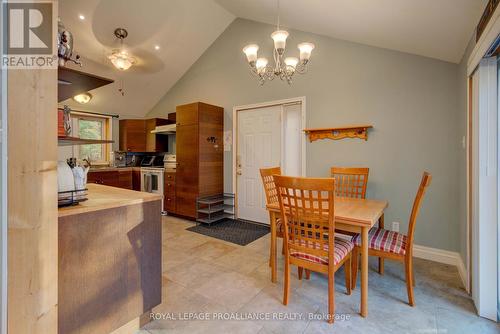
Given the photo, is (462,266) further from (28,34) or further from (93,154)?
(93,154)

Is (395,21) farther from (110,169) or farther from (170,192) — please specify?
(110,169)

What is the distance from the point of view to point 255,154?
13.5ft

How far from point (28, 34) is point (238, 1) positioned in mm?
3128

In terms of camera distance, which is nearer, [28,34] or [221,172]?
[28,34]

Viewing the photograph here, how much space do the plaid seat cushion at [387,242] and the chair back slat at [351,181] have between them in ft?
2.32

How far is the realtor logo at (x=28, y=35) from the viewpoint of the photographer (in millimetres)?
963

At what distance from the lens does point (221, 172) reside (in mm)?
4492

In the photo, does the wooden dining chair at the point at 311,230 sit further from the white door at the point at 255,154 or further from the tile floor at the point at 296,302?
the white door at the point at 255,154

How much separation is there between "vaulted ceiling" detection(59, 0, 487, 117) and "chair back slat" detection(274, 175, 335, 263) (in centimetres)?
163

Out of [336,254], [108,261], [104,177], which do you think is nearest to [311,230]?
[336,254]

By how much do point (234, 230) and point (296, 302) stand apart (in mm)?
1945

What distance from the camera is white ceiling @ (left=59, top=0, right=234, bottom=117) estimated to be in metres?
3.44

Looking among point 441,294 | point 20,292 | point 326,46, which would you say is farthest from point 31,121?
point 326,46

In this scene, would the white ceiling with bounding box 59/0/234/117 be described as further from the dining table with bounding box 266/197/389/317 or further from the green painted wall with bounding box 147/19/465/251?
the dining table with bounding box 266/197/389/317
